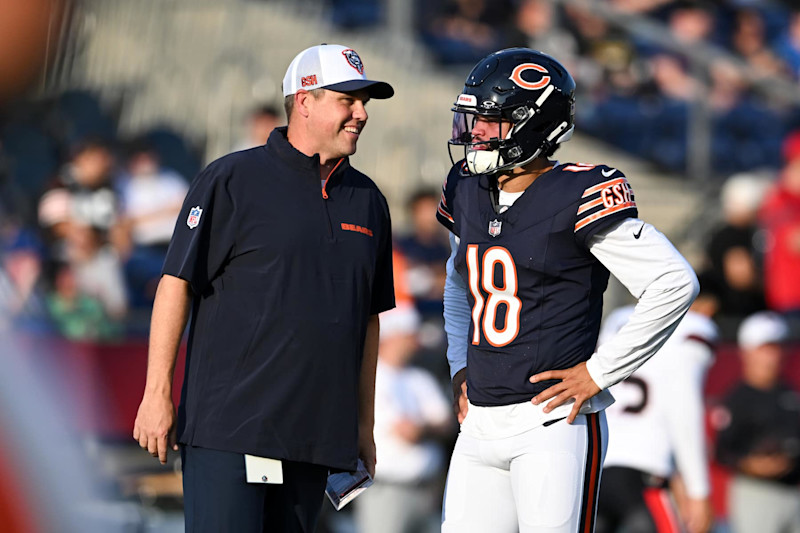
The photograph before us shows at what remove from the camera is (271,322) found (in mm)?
4039

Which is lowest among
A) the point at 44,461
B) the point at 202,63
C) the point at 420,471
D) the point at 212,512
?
the point at 420,471

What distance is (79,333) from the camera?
7.49 meters

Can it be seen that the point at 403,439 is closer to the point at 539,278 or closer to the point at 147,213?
the point at 147,213

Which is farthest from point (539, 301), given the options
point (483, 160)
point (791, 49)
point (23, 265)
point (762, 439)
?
point (791, 49)

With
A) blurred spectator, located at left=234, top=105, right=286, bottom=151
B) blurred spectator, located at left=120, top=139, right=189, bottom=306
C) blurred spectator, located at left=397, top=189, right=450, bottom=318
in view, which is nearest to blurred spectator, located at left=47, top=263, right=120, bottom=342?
blurred spectator, located at left=120, top=139, right=189, bottom=306

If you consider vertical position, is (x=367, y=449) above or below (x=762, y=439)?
above

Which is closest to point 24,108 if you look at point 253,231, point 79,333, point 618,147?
point 79,333

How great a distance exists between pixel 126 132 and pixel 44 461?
7520 millimetres

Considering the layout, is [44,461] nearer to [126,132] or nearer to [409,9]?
[126,132]

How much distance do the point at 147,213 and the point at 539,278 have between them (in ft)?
17.0

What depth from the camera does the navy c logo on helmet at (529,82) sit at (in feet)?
13.6

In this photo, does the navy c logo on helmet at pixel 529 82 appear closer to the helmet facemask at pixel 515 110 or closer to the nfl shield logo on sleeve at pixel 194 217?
the helmet facemask at pixel 515 110

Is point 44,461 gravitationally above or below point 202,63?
below

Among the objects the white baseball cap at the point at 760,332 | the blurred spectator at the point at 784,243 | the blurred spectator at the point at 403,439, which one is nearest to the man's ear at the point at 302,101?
the blurred spectator at the point at 403,439
